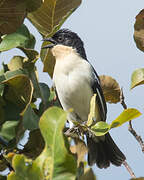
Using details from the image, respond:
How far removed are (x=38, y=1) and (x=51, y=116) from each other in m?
0.99

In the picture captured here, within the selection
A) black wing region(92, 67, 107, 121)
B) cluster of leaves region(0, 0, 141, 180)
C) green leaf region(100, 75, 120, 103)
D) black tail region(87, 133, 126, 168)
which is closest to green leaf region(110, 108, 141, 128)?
cluster of leaves region(0, 0, 141, 180)

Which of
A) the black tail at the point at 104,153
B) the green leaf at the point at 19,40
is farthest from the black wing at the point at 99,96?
the green leaf at the point at 19,40

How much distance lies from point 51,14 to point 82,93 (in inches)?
88.6

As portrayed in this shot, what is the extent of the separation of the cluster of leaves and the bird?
212 centimetres

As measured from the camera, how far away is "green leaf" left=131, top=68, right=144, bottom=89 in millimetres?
2660

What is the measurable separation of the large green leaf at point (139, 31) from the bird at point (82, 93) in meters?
2.04

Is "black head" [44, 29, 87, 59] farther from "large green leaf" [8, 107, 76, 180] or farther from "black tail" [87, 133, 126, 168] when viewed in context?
"large green leaf" [8, 107, 76, 180]

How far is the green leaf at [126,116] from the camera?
2.05 meters

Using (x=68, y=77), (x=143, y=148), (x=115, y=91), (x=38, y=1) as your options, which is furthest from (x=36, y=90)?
(x=68, y=77)

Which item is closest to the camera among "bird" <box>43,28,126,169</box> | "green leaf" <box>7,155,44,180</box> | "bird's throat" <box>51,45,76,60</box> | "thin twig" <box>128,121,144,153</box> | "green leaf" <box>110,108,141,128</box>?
"green leaf" <box>7,155,44,180</box>

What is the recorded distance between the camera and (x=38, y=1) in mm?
2373

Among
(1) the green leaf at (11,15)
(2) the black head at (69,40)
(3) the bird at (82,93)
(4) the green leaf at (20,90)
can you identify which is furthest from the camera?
(2) the black head at (69,40)

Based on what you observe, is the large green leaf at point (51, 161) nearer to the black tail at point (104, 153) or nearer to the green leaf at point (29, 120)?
the green leaf at point (29, 120)

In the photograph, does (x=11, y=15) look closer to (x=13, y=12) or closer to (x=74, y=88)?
(x=13, y=12)
